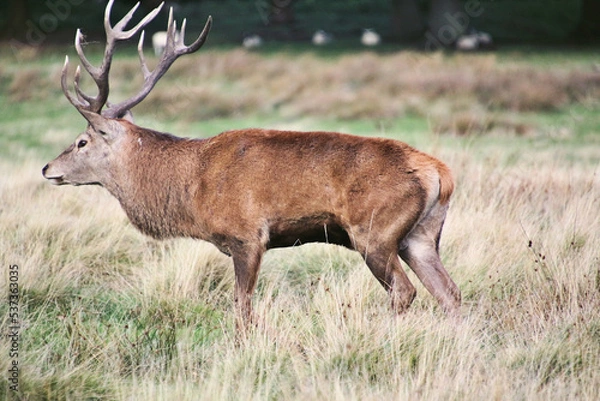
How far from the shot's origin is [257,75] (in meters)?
19.5

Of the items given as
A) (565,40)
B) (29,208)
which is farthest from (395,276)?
(565,40)

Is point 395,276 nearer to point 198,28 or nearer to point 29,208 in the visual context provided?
point 29,208

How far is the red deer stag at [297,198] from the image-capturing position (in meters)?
5.48

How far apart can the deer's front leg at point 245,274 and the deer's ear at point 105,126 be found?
135 cm

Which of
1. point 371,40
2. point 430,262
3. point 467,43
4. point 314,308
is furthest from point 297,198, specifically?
point 371,40

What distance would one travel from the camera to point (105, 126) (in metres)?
6.33

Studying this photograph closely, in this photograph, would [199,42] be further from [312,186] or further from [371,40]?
[371,40]

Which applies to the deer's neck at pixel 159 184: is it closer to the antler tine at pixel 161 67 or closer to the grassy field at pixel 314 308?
the antler tine at pixel 161 67

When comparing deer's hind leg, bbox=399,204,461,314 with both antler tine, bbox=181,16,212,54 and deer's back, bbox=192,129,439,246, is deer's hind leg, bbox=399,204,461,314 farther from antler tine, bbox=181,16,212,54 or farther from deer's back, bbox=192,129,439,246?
antler tine, bbox=181,16,212,54

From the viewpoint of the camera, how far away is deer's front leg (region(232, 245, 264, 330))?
568 cm

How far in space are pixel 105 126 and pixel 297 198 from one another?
5.24 ft

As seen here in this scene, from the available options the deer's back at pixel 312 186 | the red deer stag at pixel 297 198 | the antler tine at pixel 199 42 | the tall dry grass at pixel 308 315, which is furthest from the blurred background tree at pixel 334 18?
the deer's back at pixel 312 186

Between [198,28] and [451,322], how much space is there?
24.7m

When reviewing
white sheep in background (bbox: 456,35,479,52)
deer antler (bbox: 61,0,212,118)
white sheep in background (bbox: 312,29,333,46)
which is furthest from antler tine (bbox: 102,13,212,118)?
white sheep in background (bbox: 312,29,333,46)
